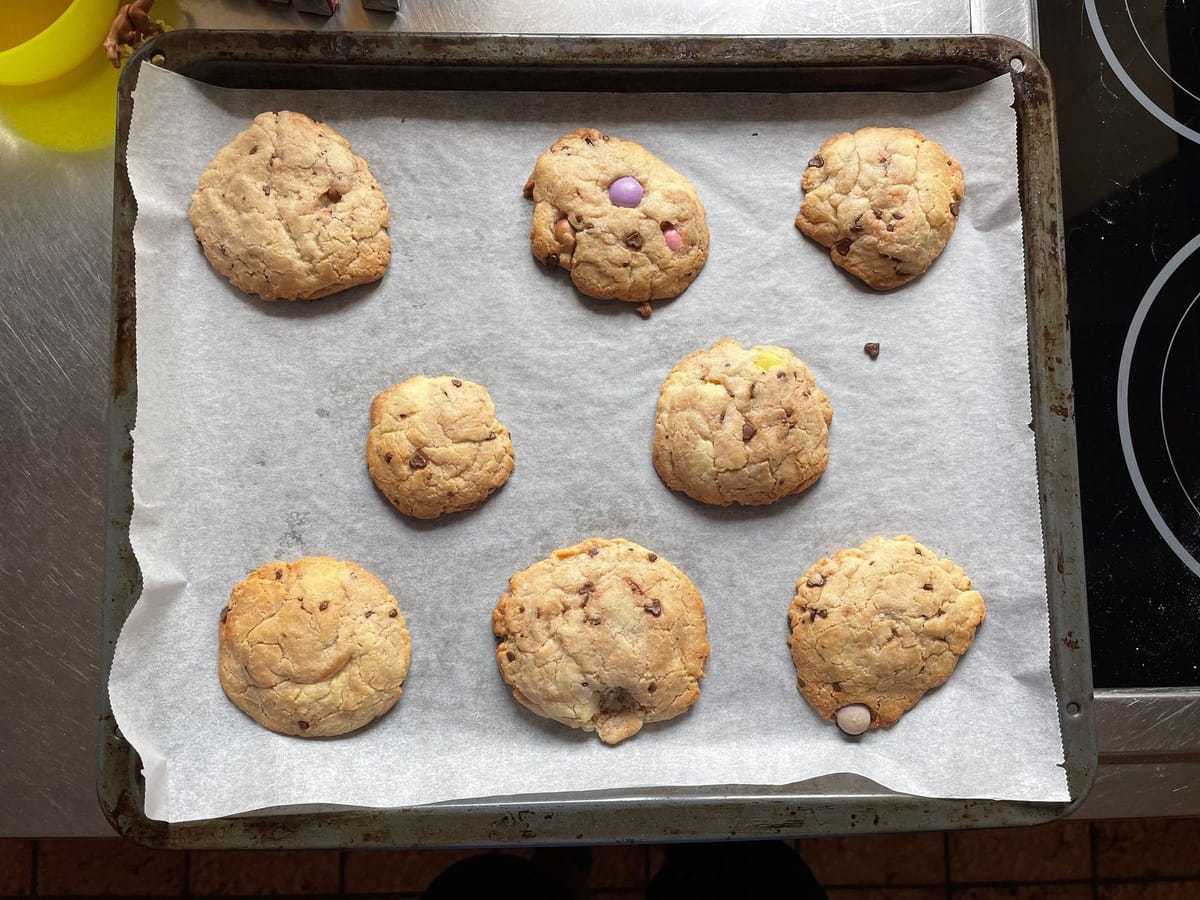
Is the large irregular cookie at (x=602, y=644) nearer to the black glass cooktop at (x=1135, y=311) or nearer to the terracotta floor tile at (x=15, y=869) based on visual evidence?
the black glass cooktop at (x=1135, y=311)

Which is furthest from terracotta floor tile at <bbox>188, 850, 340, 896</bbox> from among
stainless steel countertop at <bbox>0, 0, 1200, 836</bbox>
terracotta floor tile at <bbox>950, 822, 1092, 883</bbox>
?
terracotta floor tile at <bbox>950, 822, 1092, 883</bbox>

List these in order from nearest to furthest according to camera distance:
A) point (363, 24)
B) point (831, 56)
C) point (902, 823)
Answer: point (902, 823) → point (831, 56) → point (363, 24)

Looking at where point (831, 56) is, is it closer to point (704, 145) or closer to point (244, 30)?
point (704, 145)

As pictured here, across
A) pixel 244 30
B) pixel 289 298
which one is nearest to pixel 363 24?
pixel 244 30

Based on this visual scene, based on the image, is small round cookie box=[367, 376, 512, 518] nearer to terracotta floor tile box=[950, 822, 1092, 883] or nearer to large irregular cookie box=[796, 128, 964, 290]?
large irregular cookie box=[796, 128, 964, 290]

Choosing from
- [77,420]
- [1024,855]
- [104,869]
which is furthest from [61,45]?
[1024,855]

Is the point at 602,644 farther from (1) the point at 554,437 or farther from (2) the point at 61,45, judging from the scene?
(2) the point at 61,45

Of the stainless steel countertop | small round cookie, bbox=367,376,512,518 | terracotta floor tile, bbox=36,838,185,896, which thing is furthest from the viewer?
terracotta floor tile, bbox=36,838,185,896
